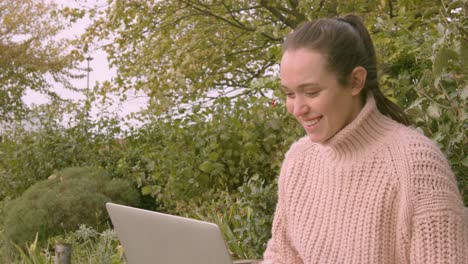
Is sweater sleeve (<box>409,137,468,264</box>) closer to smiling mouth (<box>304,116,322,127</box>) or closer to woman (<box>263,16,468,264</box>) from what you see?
woman (<box>263,16,468,264</box>)

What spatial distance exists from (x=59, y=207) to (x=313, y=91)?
4926 mm

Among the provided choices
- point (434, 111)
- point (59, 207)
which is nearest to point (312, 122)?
point (434, 111)

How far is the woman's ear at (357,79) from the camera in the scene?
1881 millimetres

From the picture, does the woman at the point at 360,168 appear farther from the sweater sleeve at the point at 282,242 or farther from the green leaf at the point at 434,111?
the green leaf at the point at 434,111

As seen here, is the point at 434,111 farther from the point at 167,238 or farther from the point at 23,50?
the point at 23,50

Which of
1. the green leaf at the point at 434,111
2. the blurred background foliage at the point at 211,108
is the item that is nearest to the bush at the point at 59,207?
the blurred background foliage at the point at 211,108

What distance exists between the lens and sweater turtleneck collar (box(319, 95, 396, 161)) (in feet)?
6.20

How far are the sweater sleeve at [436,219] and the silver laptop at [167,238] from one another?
448 millimetres

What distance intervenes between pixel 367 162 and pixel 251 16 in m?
6.70

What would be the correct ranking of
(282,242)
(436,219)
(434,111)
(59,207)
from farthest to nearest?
(59,207), (434,111), (282,242), (436,219)

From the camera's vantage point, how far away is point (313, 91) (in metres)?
1.84

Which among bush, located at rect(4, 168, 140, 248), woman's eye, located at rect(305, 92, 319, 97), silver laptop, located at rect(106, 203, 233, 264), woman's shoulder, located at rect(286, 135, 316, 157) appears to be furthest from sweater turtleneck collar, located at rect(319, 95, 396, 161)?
Answer: bush, located at rect(4, 168, 140, 248)

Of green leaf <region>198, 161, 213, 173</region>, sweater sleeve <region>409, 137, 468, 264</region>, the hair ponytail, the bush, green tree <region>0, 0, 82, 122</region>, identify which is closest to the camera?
sweater sleeve <region>409, 137, 468, 264</region>

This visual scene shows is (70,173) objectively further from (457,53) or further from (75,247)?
(457,53)
